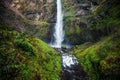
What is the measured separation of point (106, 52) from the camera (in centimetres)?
3319

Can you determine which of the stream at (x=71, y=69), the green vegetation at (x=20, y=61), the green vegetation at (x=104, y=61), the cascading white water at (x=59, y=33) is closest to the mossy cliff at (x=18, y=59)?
the green vegetation at (x=20, y=61)

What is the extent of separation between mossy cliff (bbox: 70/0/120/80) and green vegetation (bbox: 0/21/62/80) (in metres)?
5.87

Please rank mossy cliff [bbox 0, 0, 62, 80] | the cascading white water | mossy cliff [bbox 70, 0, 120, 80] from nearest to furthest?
mossy cliff [bbox 0, 0, 62, 80] < mossy cliff [bbox 70, 0, 120, 80] < the cascading white water

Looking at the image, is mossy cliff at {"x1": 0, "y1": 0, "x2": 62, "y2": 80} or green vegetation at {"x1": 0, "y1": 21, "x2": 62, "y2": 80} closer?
green vegetation at {"x1": 0, "y1": 21, "x2": 62, "y2": 80}

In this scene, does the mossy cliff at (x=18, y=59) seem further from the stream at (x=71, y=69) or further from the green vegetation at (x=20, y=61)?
the stream at (x=71, y=69)

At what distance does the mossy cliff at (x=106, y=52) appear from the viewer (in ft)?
95.8

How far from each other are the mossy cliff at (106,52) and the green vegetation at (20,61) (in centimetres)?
587

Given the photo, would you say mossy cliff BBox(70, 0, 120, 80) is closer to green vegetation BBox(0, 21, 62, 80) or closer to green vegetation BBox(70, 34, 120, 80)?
green vegetation BBox(70, 34, 120, 80)

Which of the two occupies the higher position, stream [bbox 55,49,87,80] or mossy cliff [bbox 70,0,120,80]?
mossy cliff [bbox 70,0,120,80]

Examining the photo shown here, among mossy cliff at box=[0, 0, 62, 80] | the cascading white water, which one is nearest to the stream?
mossy cliff at box=[0, 0, 62, 80]

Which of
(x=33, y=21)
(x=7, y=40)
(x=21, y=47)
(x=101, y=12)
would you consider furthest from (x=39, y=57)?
(x=33, y=21)

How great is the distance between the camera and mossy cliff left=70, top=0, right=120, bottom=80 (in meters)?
29.2

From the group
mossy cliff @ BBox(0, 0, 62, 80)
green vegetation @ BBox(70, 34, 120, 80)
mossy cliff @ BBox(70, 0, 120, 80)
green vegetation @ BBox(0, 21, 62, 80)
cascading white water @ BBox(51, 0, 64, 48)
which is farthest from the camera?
cascading white water @ BBox(51, 0, 64, 48)

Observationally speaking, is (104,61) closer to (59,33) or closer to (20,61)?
(20,61)
